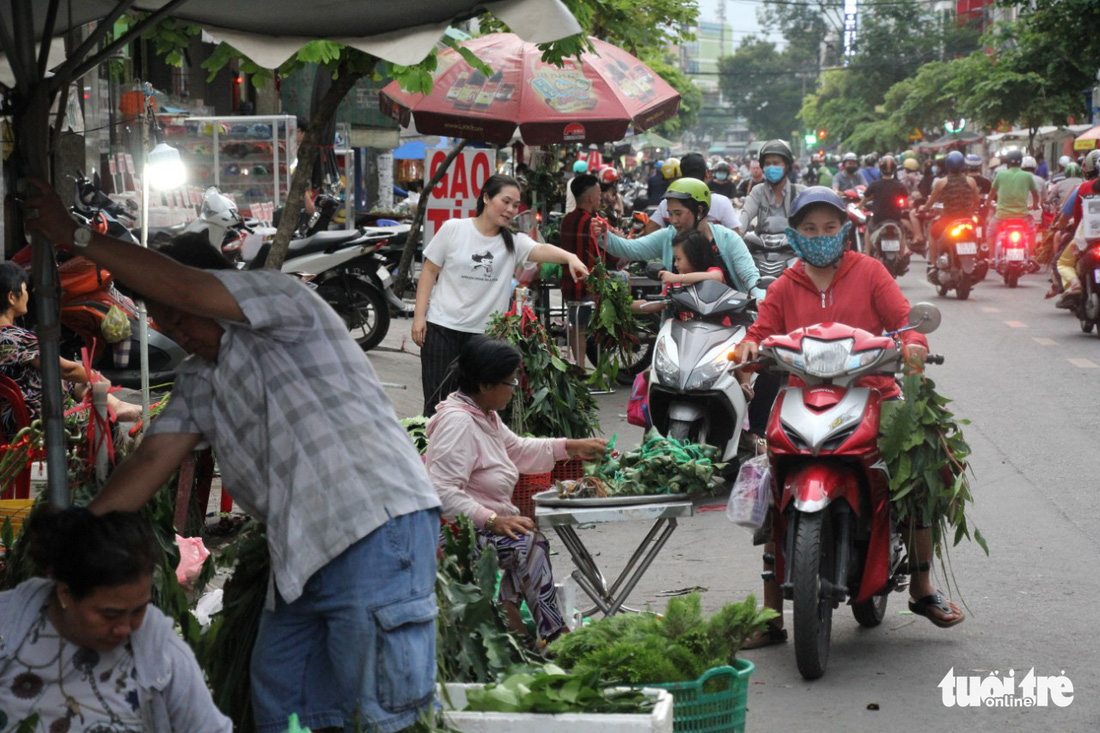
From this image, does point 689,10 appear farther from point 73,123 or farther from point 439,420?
point 439,420

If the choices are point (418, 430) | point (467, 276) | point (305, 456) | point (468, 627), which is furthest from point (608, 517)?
point (467, 276)

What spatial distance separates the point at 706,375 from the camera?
8922 mm

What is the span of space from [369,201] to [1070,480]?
25339 mm

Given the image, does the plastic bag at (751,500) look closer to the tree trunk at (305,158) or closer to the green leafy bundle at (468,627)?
the green leafy bundle at (468,627)

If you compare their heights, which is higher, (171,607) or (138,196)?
(138,196)

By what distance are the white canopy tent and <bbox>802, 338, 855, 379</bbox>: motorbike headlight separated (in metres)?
2.08

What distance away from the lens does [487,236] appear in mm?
8406

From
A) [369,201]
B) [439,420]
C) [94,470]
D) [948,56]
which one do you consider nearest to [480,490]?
[439,420]

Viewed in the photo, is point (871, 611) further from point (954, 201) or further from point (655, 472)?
point (954, 201)

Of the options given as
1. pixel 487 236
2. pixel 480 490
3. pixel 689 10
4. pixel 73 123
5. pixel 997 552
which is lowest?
pixel 997 552

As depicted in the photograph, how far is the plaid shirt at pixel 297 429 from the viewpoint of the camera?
3246 millimetres

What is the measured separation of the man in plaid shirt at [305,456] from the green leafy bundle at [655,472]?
7.90 ft

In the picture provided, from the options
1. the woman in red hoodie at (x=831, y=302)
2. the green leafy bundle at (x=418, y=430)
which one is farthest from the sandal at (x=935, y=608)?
the green leafy bundle at (x=418, y=430)

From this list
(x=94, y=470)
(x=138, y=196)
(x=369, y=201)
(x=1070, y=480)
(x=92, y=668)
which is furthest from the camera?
(x=369, y=201)
